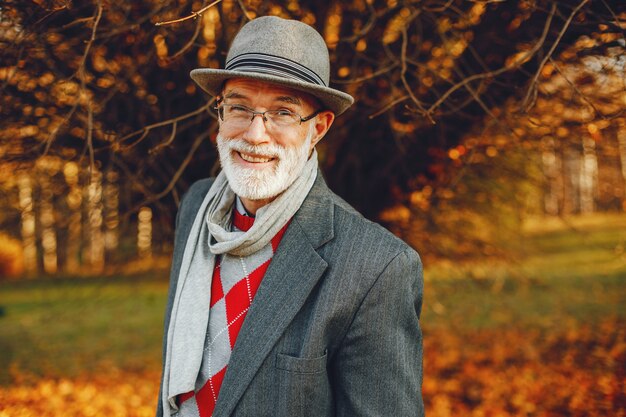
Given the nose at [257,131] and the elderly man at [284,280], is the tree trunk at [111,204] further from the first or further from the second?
the nose at [257,131]

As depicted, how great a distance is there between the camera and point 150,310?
29.6ft

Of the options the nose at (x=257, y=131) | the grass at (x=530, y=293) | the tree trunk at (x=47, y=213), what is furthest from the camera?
the grass at (x=530, y=293)

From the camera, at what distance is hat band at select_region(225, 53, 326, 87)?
5.98ft

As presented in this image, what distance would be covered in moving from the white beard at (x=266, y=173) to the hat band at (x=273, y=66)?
256 mm

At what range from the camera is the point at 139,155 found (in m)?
4.09

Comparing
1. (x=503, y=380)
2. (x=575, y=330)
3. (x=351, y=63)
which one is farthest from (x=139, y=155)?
(x=575, y=330)

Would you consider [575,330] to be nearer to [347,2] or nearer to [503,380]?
[503,380]

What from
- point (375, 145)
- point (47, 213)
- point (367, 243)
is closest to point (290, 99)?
point (367, 243)

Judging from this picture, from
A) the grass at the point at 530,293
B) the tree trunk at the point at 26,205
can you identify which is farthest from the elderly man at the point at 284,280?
the grass at the point at 530,293

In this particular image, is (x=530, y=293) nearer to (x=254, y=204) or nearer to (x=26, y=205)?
(x=26, y=205)

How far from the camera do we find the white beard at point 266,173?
1.90 metres

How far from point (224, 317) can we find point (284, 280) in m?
0.29

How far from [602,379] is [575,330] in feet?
6.40

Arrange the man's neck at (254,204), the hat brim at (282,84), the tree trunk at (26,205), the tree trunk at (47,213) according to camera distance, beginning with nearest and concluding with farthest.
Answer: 1. the hat brim at (282,84)
2. the man's neck at (254,204)
3. the tree trunk at (26,205)
4. the tree trunk at (47,213)
